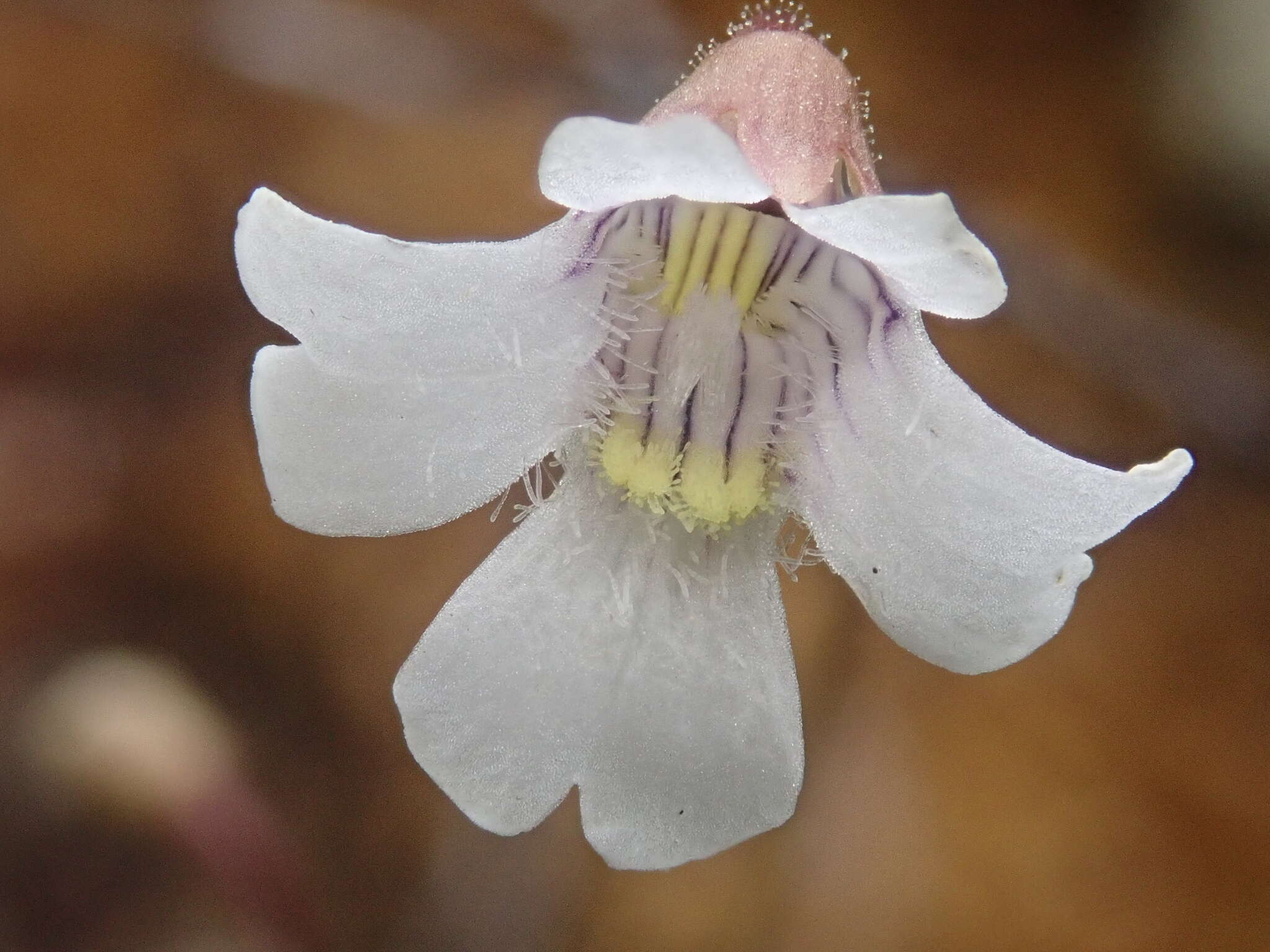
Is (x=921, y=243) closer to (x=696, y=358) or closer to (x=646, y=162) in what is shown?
(x=646, y=162)

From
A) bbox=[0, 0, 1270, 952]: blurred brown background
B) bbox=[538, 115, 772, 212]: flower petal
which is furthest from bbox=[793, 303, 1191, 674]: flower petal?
bbox=[0, 0, 1270, 952]: blurred brown background

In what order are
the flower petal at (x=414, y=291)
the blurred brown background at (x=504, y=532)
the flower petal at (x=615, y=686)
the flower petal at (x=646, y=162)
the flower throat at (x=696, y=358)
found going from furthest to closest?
1. the blurred brown background at (x=504, y=532)
2. the flower petal at (x=615, y=686)
3. the flower throat at (x=696, y=358)
4. the flower petal at (x=414, y=291)
5. the flower petal at (x=646, y=162)

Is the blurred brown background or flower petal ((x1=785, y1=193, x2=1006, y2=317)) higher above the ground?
flower petal ((x1=785, y1=193, x2=1006, y2=317))

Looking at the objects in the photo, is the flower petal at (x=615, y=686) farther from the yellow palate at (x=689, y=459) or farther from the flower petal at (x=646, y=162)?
the flower petal at (x=646, y=162)

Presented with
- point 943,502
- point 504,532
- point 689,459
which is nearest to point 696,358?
point 689,459

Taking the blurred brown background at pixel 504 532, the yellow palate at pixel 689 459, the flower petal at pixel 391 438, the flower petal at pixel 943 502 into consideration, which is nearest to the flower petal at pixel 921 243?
the flower petal at pixel 943 502

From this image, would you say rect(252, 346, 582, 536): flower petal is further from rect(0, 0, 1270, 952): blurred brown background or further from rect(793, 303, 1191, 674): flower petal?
rect(0, 0, 1270, 952): blurred brown background
